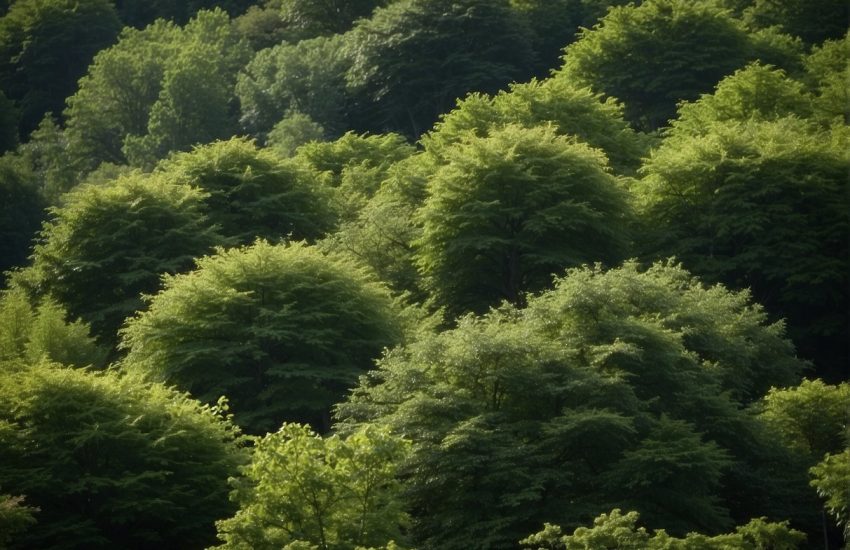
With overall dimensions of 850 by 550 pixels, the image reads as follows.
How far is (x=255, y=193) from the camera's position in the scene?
62.2 m

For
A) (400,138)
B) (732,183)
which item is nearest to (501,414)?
(732,183)

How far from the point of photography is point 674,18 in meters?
81.1

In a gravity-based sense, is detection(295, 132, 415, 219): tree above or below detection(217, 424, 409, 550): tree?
above

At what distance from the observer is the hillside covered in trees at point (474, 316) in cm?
3734

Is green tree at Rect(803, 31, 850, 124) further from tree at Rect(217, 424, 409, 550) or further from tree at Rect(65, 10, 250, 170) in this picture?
tree at Rect(65, 10, 250, 170)

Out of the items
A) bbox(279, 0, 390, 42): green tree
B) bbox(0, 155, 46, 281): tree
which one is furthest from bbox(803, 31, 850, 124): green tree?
bbox(0, 155, 46, 281): tree

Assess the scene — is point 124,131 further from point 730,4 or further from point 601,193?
point 601,193

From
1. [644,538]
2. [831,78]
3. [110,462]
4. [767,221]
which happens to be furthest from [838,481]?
[831,78]

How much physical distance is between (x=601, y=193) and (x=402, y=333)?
10.4m

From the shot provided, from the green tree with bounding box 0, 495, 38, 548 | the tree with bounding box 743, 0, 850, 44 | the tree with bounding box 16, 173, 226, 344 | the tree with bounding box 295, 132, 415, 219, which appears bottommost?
the green tree with bounding box 0, 495, 38, 548

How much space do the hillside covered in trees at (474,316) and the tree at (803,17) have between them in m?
0.20

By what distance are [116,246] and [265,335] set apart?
46.5 ft

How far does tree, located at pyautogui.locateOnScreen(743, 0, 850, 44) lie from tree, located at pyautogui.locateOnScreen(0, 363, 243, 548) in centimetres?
5962

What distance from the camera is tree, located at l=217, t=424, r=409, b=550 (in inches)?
1239
